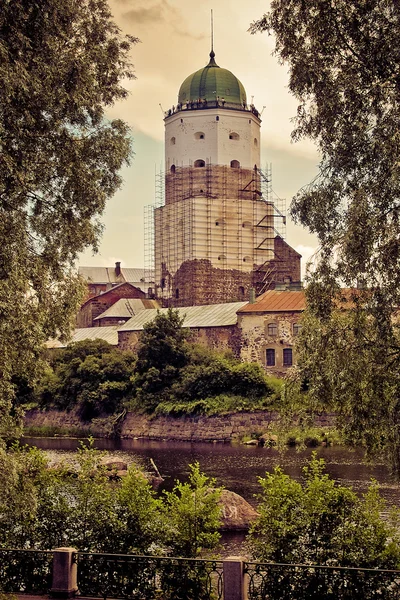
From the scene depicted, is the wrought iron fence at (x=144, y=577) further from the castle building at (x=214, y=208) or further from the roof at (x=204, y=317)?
the castle building at (x=214, y=208)

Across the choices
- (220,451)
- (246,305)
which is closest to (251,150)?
(246,305)

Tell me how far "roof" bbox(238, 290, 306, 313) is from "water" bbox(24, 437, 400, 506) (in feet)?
36.3

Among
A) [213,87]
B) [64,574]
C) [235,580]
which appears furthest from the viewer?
[213,87]

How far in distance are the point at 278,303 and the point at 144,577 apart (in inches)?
1601

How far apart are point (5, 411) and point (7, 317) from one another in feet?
5.48

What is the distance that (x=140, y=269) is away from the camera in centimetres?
10544

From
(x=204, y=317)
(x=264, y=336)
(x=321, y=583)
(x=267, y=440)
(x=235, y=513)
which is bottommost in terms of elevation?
(x=321, y=583)

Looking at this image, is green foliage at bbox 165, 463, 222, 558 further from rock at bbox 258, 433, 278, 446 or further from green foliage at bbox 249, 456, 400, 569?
rock at bbox 258, 433, 278, 446

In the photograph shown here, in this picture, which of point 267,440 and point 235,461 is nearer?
point 235,461

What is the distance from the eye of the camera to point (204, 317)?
193 ft

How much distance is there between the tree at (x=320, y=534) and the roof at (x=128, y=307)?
58943 millimetres

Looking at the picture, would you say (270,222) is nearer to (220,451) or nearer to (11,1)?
(220,451)

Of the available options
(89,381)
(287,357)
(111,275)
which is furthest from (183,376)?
(111,275)

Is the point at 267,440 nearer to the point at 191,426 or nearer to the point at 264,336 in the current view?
the point at 191,426
